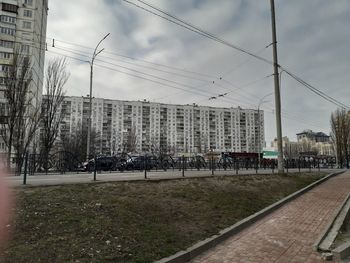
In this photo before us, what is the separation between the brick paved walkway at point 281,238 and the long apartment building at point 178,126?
71.7 metres

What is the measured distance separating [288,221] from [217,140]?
89570 mm

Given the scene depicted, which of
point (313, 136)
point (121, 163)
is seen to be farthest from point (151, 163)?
point (313, 136)

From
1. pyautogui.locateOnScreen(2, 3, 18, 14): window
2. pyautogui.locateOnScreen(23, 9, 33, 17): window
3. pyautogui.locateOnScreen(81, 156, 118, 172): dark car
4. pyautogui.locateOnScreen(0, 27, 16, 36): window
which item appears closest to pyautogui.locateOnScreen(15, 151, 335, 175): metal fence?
pyautogui.locateOnScreen(81, 156, 118, 172): dark car

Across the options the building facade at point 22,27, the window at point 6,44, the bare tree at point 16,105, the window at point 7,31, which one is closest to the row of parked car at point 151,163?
the bare tree at point 16,105

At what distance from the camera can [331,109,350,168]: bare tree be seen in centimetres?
5681

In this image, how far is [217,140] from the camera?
98.7 meters

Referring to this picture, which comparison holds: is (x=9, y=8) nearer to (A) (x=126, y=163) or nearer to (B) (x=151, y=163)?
(A) (x=126, y=163)

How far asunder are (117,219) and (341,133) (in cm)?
5817

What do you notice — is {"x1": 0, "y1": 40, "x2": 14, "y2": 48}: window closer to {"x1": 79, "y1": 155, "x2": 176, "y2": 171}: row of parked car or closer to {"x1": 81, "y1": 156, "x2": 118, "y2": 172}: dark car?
{"x1": 79, "y1": 155, "x2": 176, "y2": 171}: row of parked car

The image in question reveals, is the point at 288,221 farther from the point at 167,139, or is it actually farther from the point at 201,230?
the point at 167,139

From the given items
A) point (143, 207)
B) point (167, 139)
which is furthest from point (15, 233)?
point (167, 139)

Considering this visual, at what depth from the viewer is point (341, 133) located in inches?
2248

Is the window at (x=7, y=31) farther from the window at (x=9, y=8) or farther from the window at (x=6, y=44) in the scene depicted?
the window at (x=9, y=8)

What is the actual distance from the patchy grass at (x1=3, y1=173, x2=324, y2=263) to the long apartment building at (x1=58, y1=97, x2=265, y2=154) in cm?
7145
